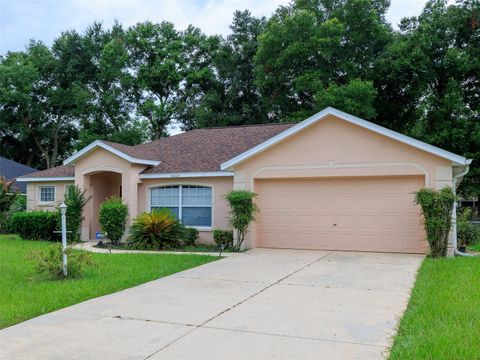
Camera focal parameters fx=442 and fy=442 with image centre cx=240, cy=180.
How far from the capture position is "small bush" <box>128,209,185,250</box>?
14.1 meters

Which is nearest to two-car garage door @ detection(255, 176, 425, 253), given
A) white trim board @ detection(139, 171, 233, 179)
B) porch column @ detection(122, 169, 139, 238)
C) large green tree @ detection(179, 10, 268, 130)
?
white trim board @ detection(139, 171, 233, 179)

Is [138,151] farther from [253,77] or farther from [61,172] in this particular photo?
[253,77]

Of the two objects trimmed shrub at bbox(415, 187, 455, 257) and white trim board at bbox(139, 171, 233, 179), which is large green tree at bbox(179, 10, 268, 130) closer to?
white trim board at bbox(139, 171, 233, 179)

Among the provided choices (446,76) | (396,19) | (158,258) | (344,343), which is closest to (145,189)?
(158,258)

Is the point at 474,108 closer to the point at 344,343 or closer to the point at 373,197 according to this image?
the point at 373,197

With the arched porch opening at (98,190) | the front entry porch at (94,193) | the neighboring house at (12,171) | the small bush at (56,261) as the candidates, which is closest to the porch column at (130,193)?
the front entry porch at (94,193)

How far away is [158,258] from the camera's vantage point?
38.2ft

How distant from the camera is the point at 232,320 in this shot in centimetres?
599

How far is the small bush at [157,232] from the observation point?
14.1 metres

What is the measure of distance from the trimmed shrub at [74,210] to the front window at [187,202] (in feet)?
8.64

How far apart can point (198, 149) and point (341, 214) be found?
7252 millimetres

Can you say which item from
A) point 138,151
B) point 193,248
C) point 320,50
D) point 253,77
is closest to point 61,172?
point 138,151

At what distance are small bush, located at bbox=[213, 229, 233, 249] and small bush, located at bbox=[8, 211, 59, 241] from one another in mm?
6277

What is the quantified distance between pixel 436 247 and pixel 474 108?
17.5 metres
